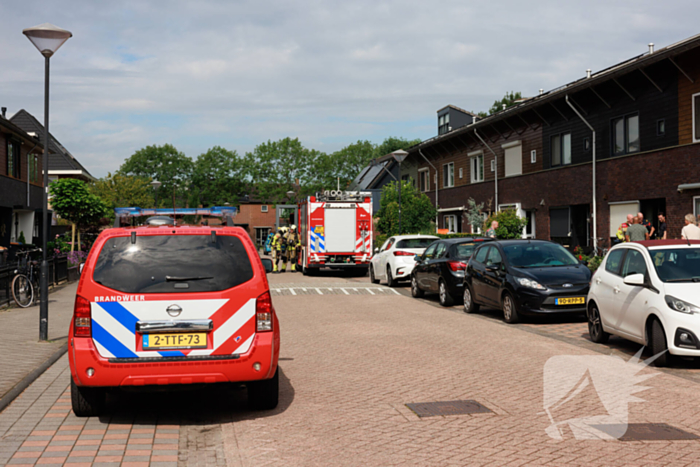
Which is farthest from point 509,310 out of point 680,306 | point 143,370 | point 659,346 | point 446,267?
point 143,370

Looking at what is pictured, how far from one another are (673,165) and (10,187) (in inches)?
988

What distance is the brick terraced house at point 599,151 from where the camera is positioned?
20.5 meters

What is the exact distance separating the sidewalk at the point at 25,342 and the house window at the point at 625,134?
57.3 feet

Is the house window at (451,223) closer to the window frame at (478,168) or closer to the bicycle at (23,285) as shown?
the window frame at (478,168)

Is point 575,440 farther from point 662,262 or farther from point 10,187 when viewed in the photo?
point 10,187

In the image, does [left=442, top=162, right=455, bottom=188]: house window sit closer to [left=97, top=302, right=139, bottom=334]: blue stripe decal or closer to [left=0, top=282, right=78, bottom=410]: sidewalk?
[left=0, top=282, right=78, bottom=410]: sidewalk

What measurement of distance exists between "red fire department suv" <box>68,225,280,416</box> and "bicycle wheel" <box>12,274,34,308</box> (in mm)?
10090

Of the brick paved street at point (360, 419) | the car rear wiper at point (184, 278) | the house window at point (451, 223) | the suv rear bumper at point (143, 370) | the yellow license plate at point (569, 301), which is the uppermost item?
the house window at point (451, 223)

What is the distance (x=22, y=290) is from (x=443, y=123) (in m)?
34.5

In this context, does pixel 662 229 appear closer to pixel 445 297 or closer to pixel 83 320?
pixel 445 297

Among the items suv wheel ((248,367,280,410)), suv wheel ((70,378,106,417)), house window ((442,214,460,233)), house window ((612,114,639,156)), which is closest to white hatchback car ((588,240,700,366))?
suv wheel ((248,367,280,410))

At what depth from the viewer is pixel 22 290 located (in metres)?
15.4

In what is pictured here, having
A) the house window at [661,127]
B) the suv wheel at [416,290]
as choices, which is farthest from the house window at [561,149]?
the suv wheel at [416,290]

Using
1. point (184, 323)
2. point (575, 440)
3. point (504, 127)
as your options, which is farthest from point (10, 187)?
point (575, 440)
